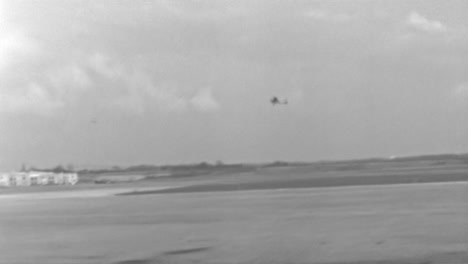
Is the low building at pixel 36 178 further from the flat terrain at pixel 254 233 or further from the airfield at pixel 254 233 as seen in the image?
the flat terrain at pixel 254 233

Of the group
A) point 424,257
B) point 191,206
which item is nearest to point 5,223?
point 191,206

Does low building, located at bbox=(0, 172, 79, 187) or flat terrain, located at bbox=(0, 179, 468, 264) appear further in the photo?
low building, located at bbox=(0, 172, 79, 187)

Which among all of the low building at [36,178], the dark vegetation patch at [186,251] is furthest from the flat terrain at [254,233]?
the low building at [36,178]

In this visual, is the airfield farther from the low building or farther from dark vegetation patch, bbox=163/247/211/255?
the low building

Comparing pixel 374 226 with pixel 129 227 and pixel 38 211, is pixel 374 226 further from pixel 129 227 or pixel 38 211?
pixel 38 211

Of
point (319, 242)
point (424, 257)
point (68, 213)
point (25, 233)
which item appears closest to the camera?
point (424, 257)

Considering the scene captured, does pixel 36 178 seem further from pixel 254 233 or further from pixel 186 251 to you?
pixel 186 251

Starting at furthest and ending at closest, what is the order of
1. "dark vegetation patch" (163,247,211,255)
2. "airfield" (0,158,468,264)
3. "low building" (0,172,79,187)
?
"low building" (0,172,79,187), "dark vegetation patch" (163,247,211,255), "airfield" (0,158,468,264)

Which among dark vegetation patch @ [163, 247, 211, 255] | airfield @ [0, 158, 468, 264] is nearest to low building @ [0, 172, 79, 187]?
airfield @ [0, 158, 468, 264]
